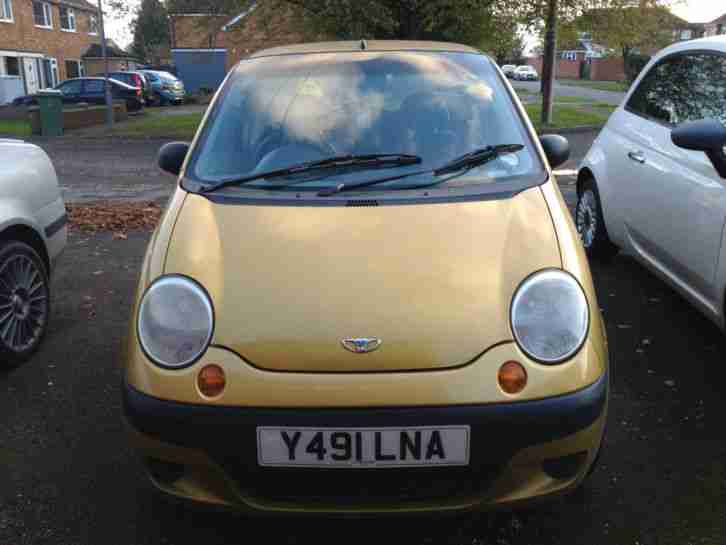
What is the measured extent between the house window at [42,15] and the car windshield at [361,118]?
4163 cm

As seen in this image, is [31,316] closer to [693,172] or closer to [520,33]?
[693,172]

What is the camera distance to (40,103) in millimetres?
17469

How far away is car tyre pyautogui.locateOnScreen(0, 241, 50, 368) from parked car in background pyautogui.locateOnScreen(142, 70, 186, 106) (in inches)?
1063

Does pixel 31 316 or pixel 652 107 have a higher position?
pixel 652 107

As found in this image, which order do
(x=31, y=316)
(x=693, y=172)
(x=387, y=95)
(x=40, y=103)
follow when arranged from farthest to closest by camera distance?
(x=40, y=103) < (x=31, y=316) < (x=693, y=172) < (x=387, y=95)

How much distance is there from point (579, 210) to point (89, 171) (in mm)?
9078

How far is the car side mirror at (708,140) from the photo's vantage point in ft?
11.0

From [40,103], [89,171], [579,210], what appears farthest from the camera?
[40,103]

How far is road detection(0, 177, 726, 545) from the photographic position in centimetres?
252

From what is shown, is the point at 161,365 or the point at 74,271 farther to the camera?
the point at 74,271

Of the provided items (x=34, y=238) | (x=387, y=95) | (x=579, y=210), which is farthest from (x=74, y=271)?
(x=579, y=210)

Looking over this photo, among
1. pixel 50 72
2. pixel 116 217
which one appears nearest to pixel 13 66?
pixel 50 72

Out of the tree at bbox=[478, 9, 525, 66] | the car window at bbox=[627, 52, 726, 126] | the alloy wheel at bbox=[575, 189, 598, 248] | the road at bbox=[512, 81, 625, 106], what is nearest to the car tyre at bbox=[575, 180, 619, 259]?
the alloy wheel at bbox=[575, 189, 598, 248]

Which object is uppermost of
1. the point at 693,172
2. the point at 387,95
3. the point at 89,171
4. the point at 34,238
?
the point at 387,95
